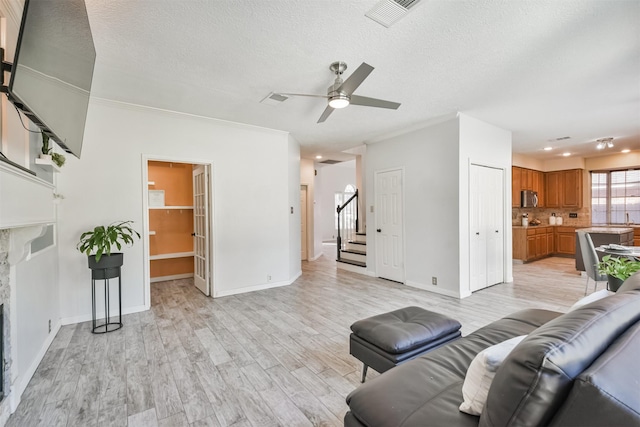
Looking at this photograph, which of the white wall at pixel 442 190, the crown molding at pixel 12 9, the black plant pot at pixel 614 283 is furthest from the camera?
the white wall at pixel 442 190

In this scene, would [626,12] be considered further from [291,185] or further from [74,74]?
[291,185]

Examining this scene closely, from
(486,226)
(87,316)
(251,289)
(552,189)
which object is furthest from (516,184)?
(87,316)

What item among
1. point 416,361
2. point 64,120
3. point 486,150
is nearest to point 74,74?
point 64,120

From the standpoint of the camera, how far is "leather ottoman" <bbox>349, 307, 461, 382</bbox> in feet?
6.21

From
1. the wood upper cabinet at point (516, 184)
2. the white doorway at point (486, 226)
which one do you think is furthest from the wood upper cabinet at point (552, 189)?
the white doorway at point (486, 226)

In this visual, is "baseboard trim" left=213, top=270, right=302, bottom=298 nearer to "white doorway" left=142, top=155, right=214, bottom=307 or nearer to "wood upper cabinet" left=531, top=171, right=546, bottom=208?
"white doorway" left=142, top=155, right=214, bottom=307

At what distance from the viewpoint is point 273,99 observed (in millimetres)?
3637

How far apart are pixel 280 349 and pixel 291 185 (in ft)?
10.8

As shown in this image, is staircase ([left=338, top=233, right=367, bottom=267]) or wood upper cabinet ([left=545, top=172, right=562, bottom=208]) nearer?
staircase ([left=338, top=233, right=367, bottom=267])

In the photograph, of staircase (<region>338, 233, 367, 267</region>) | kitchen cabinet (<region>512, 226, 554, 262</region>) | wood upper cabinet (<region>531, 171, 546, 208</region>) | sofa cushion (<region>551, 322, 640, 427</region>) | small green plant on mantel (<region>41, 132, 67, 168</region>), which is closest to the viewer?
sofa cushion (<region>551, 322, 640, 427</region>)

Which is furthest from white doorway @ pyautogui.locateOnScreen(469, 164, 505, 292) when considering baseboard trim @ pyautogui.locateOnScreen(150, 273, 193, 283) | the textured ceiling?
baseboard trim @ pyautogui.locateOnScreen(150, 273, 193, 283)

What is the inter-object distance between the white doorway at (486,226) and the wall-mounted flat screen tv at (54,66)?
15.4 feet

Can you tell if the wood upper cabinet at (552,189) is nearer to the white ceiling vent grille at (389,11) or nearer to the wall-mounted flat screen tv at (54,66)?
the white ceiling vent grille at (389,11)

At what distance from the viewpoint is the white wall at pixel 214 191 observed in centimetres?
351
